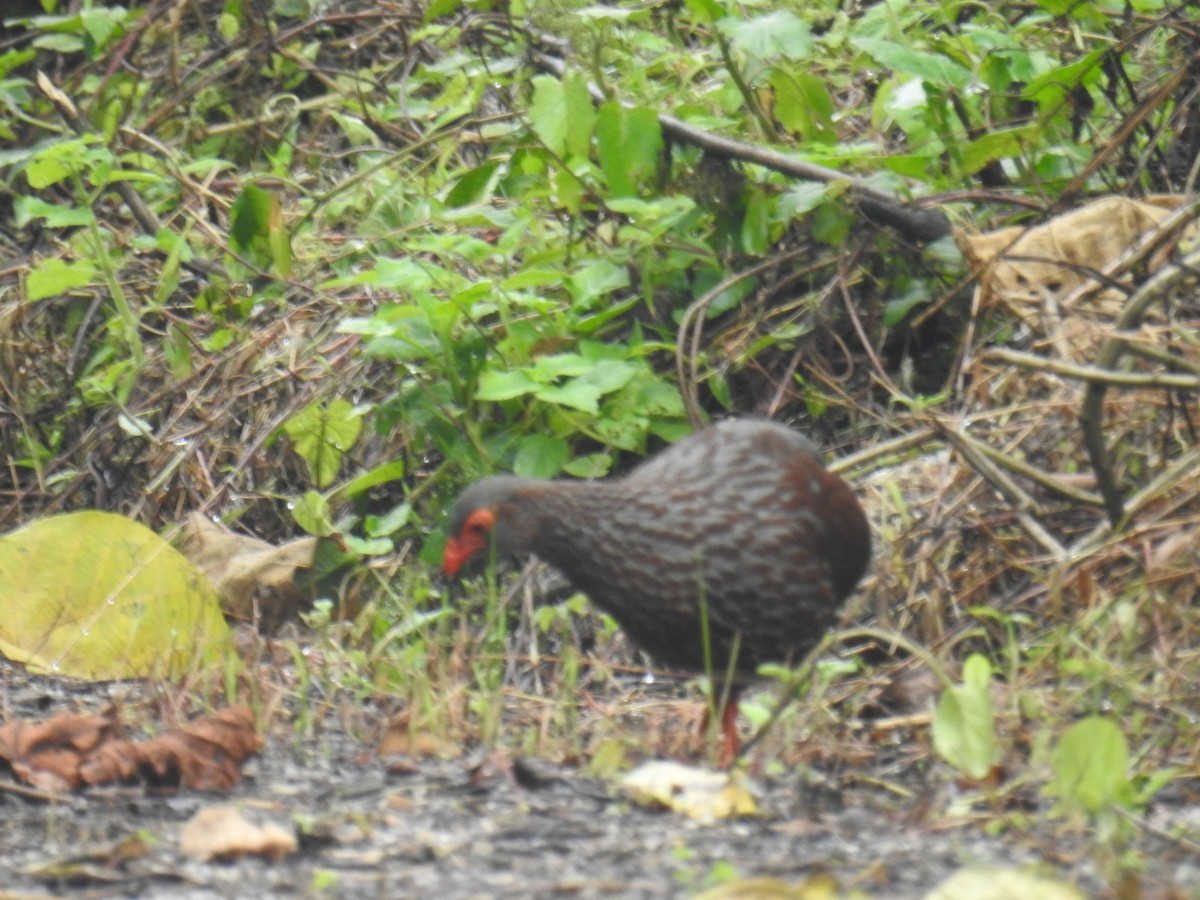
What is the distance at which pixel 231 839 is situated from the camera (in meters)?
3.04

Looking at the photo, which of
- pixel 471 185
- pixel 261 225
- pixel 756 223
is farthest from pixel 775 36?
pixel 261 225

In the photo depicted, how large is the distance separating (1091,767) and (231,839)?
57.6 inches

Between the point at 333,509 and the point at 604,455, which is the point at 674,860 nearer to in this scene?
the point at 604,455

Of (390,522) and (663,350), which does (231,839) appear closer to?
(390,522)

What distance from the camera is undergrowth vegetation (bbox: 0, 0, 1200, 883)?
4.03 m

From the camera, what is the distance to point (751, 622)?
13.2 ft

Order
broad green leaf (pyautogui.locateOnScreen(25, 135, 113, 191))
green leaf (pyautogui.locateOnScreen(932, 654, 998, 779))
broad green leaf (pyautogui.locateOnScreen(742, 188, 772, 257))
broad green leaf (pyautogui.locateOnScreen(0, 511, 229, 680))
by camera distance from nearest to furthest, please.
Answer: green leaf (pyautogui.locateOnScreen(932, 654, 998, 779)) < broad green leaf (pyautogui.locateOnScreen(0, 511, 229, 680)) < broad green leaf (pyautogui.locateOnScreen(742, 188, 772, 257)) < broad green leaf (pyautogui.locateOnScreen(25, 135, 113, 191))

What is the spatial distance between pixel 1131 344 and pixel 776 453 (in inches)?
34.0

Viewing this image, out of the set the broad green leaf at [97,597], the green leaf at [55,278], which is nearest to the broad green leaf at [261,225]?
the green leaf at [55,278]

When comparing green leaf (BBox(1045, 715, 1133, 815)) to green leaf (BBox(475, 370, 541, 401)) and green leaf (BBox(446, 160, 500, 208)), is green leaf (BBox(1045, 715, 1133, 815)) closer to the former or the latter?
green leaf (BBox(475, 370, 541, 401))

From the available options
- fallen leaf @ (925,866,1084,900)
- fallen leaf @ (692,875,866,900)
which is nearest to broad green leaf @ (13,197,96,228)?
fallen leaf @ (692,875,866,900)

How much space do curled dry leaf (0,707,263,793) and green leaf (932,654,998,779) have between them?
1420mm

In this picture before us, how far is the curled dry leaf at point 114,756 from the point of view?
11.8 ft

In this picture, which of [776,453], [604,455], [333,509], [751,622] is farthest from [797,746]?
[333,509]
